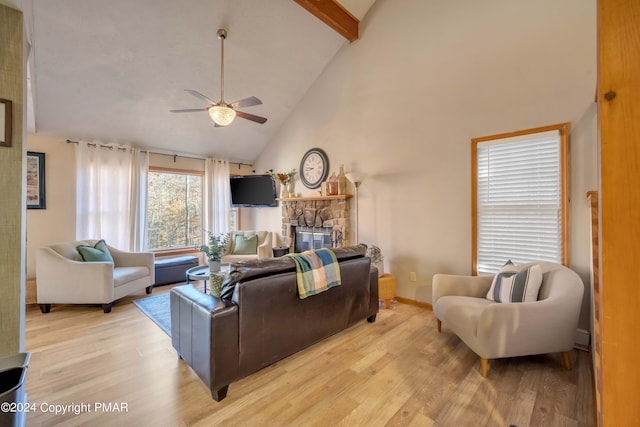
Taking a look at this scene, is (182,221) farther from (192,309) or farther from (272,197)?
(192,309)

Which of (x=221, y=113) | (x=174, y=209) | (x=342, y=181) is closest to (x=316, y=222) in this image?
(x=342, y=181)

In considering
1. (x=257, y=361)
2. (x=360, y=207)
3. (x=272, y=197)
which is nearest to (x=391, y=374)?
(x=257, y=361)

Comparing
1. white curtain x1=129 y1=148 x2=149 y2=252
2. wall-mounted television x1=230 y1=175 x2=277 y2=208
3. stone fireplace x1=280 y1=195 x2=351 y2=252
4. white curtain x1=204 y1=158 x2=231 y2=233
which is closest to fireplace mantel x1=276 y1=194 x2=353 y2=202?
stone fireplace x1=280 y1=195 x2=351 y2=252

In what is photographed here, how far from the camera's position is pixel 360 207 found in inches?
167

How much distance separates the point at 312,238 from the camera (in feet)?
16.3

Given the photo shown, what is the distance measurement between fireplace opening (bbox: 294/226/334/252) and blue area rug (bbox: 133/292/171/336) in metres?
2.32

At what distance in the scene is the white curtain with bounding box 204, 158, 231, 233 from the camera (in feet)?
18.4

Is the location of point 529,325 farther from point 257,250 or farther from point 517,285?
point 257,250

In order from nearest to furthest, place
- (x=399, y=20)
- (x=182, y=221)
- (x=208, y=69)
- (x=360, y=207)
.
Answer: (x=399, y=20), (x=208, y=69), (x=360, y=207), (x=182, y=221)

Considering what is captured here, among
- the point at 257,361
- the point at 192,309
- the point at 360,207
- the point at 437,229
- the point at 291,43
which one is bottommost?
the point at 257,361

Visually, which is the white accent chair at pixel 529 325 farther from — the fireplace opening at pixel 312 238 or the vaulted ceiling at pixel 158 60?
the vaulted ceiling at pixel 158 60

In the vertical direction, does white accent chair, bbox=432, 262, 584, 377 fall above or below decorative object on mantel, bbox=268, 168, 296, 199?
below

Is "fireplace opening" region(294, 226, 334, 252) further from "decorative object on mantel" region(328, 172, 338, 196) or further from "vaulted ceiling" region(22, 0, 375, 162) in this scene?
"vaulted ceiling" region(22, 0, 375, 162)

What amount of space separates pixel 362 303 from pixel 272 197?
11.0 feet
